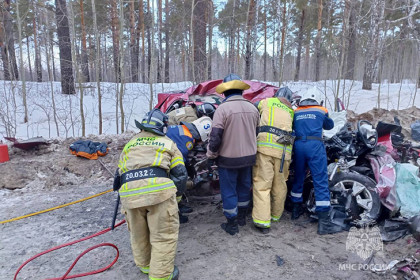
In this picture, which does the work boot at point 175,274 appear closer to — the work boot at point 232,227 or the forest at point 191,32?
the work boot at point 232,227

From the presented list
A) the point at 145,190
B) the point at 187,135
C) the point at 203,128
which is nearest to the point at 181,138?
the point at 187,135

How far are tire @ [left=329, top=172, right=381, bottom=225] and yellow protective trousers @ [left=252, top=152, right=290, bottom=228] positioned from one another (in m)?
0.67

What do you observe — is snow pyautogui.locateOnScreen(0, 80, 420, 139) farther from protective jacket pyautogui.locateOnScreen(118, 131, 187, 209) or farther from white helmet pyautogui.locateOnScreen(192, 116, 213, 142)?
protective jacket pyautogui.locateOnScreen(118, 131, 187, 209)

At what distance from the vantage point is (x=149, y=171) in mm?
2408

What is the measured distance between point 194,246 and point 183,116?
189 cm

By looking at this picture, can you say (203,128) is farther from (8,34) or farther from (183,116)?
(8,34)

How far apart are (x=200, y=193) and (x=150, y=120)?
2098mm

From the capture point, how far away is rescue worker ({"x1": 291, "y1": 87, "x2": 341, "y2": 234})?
3305mm

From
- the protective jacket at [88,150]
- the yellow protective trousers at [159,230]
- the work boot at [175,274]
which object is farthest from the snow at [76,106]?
the work boot at [175,274]

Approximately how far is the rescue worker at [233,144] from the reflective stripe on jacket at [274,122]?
135mm

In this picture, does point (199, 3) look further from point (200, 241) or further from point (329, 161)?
point (200, 241)

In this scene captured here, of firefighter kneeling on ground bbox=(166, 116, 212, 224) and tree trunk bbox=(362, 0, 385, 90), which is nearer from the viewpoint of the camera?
firefighter kneeling on ground bbox=(166, 116, 212, 224)

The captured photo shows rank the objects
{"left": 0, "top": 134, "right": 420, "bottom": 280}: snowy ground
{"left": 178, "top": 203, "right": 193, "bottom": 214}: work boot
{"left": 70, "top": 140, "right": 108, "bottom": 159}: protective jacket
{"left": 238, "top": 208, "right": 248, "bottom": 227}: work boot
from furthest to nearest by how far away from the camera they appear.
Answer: {"left": 70, "top": 140, "right": 108, "bottom": 159}: protective jacket
{"left": 178, "top": 203, "right": 193, "bottom": 214}: work boot
{"left": 238, "top": 208, "right": 248, "bottom": 227}: work boot
{"left": 0, "top": 134, "right": 420, "bottom": 280}: snowy ground

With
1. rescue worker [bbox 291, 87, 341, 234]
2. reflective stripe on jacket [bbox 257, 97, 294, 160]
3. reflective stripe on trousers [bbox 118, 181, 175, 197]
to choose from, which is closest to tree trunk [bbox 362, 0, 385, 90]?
rescue worker [bbox 291, 87, 341, 234]
